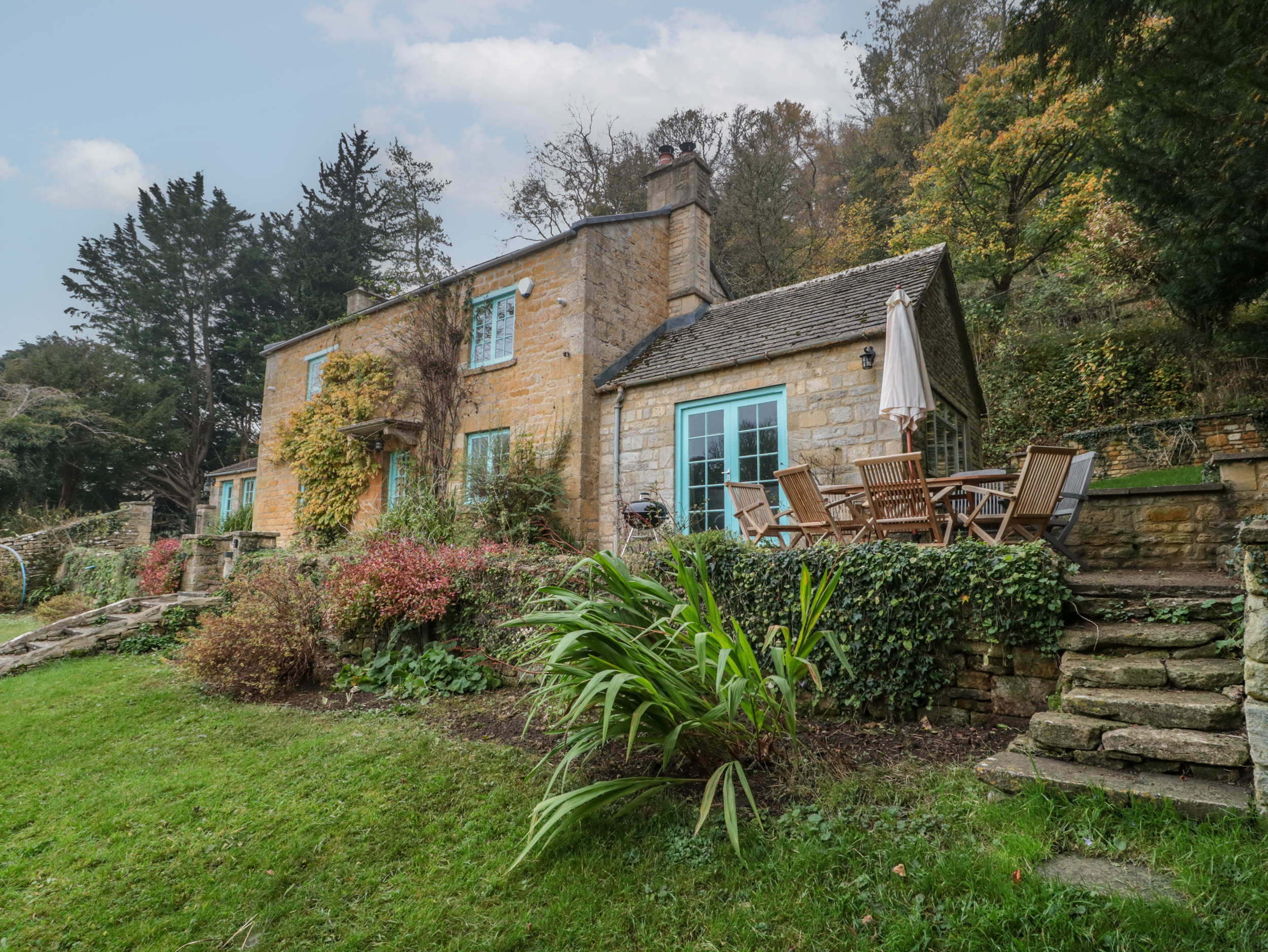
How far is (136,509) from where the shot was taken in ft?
56.6

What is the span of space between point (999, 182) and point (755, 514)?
1479cm

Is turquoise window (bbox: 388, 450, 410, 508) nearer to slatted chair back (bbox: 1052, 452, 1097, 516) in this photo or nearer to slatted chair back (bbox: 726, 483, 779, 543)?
slatted chair back (bbox: 726, 483, 779, 543)

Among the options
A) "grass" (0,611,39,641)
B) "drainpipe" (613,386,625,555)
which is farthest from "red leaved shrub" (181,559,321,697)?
"grass" (0,611,39,641)

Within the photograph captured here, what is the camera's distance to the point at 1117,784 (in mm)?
2426

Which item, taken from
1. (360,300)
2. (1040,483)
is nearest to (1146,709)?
(1040,483)

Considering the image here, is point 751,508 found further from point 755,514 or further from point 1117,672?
point 1117,672

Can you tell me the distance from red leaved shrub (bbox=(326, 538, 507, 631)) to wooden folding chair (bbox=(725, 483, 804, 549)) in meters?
2.58

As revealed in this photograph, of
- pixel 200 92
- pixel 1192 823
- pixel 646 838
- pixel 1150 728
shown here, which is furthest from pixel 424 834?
pixel 200 92

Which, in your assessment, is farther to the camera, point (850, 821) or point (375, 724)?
point (375, 724)

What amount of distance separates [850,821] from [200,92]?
1542 centimetres

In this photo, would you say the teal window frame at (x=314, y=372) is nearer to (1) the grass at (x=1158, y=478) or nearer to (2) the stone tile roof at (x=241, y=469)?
(2) the stone tile roof at (x=241, y=469)

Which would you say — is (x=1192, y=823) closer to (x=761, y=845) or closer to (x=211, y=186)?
(x=761, y=845)

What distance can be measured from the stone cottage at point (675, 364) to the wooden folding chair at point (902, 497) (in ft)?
7.12

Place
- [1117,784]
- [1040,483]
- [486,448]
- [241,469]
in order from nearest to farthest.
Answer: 1. [1117,784]
2. [1040,483]
3. [486,448]
4. [241,469]
